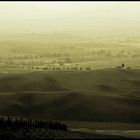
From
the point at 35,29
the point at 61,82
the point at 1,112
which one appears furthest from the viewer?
the point at 35,29

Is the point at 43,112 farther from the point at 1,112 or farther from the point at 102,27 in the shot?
the point at 102,27

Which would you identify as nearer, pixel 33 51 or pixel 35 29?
pixel 33 51

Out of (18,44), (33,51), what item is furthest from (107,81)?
(18,44)

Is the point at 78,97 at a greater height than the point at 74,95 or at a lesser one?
lesser

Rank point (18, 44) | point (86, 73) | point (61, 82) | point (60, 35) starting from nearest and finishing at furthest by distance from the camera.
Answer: point (61, 82) → point (86, 73) → point (18, 44) → point (60, 35)

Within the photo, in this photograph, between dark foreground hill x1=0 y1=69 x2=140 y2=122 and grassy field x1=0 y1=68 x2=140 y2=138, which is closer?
grassy field x1=0 y1=68 x2=140 y2=138

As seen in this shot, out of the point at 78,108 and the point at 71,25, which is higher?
the point at 71,25

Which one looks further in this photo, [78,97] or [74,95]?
[74,95]

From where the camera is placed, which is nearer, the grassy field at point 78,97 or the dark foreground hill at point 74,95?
the grassy field at point 78,97
